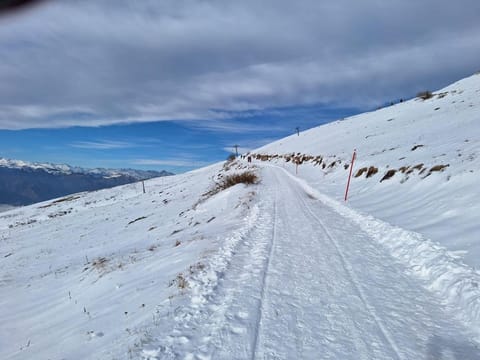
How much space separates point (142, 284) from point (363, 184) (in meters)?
14.3

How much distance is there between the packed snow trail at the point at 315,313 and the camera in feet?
11.2

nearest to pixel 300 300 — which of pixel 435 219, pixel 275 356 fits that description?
pixel 275 356

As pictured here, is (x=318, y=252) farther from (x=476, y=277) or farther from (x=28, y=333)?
(x=28, y=333)

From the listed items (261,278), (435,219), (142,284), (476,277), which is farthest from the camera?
(435,219)

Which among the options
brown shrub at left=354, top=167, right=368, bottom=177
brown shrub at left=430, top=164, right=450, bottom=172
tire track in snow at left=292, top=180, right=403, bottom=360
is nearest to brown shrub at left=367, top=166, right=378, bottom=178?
brown shrub at left=354, top=167, right=368, bottom=177

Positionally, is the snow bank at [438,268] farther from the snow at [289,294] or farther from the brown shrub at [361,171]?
the brown shrub at [361,171]

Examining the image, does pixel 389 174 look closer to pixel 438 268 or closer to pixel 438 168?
pixel 438 168

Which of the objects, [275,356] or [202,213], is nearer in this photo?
[275,356]

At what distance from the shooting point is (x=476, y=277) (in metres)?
4.93

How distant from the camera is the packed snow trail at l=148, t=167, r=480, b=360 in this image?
11.2ft

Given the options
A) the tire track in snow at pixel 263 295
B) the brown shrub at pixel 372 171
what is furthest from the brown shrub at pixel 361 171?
the tire track in snow at pixel 263 295

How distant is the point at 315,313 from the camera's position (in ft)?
13.7

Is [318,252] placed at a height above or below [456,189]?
below

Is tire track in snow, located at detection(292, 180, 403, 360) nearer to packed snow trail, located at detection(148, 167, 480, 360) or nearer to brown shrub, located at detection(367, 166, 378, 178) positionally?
packed snow trail, located at detection(148, 167, 480, 360)
